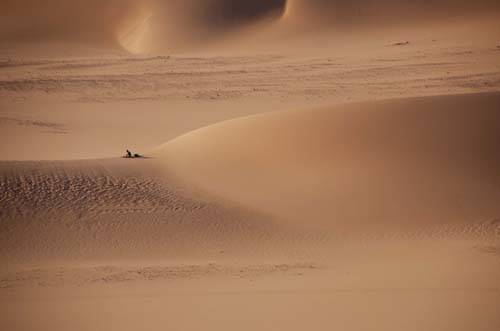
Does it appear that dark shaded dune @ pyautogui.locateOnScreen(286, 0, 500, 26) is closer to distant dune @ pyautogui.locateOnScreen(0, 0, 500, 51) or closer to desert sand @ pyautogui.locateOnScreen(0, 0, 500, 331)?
distant dune @ pyautogui.locateOnScreen(0, 0, 500, 51)

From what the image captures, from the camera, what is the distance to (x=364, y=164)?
10492 millimetres

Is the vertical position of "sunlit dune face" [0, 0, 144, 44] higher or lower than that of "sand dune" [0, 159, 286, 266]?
higher

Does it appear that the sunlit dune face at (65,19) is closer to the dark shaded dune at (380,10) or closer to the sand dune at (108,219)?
the dark shaded dune at (380,10)

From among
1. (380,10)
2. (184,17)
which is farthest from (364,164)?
(184,17)

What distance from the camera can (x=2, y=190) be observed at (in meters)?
9.37

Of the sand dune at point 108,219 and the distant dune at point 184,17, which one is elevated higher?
the distant dune at point 184,17

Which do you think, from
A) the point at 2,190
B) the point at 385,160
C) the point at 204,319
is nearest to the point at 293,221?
the point at 385,160

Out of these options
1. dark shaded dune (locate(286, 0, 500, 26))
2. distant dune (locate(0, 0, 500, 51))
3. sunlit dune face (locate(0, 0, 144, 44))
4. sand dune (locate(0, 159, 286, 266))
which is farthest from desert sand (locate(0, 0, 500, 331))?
sunlit dune face (locate(0, 0, 144, 44))

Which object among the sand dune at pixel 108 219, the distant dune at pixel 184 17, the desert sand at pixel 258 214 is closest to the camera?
the desert sand at pixel 258 214

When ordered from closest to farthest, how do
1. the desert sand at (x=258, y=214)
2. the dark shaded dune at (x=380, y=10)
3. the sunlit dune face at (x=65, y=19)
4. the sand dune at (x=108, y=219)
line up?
the desert sand at (x=258, y=214) → the sand dune at (x=108, y=219) → the dark shaded dune at (x=380, y=10) → the sunlit dune face at (x=65, y=19)

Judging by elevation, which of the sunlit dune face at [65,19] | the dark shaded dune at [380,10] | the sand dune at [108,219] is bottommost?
the sand dune at [108,219]

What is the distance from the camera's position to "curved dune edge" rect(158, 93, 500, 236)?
9.25m

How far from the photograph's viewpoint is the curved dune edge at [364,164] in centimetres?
925

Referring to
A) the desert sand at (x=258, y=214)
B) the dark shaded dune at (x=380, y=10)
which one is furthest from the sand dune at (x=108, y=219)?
the dark shaded dune at (x=380, y=10)
